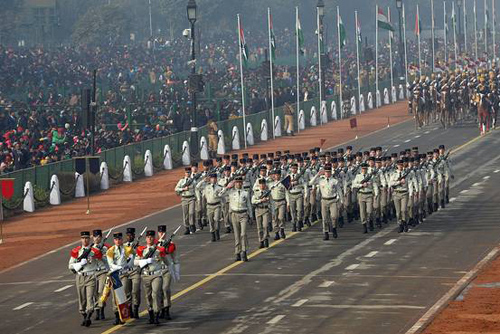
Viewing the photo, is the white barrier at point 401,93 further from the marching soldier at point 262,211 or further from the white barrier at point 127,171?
the marching soldier at point 262,211

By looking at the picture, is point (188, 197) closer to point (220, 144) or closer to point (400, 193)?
point (400, 193)

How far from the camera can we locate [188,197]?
135ft

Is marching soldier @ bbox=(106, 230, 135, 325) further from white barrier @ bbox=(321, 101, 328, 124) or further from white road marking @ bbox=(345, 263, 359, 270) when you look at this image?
white barrier @ bbox=(321, 101, 328, 124)

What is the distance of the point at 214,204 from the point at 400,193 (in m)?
4.94

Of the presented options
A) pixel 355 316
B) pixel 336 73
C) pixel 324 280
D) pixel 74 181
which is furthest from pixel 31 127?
pixel 336 73

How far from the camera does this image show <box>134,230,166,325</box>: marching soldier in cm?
2881

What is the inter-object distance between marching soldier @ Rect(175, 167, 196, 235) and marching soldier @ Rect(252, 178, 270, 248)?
3.59m

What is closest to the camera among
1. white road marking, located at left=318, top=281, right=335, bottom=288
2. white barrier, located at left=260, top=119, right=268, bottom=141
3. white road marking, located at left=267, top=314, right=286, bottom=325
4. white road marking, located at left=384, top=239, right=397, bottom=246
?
white road marking, located at left=267, top=314, right=286, bottom=325

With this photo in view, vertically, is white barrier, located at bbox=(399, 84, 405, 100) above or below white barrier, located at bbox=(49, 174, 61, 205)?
above

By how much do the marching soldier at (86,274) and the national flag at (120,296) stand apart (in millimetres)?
616

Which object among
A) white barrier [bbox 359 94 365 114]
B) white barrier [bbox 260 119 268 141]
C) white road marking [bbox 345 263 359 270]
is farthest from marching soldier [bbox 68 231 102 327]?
white barrier [bbox 359 94 365 114]

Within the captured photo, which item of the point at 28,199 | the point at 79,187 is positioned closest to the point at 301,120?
the point at 79,187

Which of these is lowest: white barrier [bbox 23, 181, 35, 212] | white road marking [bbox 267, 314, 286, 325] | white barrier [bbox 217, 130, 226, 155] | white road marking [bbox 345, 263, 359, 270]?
white road marking [bbox 267, 314, 286, 325]

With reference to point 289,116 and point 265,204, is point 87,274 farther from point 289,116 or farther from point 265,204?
point 289,116
